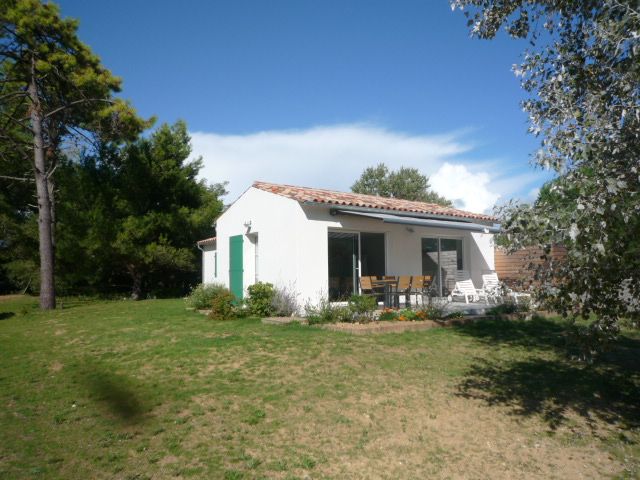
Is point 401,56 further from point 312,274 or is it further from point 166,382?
point 166,382

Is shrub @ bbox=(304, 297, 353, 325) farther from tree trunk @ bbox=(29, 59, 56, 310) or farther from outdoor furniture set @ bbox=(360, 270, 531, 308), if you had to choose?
tree trunk @ bbox=(29, 59, 56, 310)

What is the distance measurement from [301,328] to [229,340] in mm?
2237

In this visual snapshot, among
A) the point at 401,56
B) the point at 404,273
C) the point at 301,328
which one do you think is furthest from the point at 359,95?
the point at 301,328

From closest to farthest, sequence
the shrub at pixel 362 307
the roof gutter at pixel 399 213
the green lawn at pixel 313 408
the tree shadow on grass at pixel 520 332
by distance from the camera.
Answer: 1. the green lawn at pixel 313 408
2. the tree shadow on grass at pixel 520 332
3. the shrub at pixel 362 307
4. the roof gutter at pixel 399 213

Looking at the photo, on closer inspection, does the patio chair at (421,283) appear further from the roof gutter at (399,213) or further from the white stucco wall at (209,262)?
the white stucco wall at (209,262)

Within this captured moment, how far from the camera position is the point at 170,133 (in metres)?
28.9

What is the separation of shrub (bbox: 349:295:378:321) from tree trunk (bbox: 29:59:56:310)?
14.6m

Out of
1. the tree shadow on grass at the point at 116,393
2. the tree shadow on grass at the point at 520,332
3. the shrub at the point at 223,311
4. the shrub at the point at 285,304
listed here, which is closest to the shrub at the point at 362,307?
the shrub at the point at 285,304

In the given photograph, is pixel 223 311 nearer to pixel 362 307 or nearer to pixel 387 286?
pixel 362 307

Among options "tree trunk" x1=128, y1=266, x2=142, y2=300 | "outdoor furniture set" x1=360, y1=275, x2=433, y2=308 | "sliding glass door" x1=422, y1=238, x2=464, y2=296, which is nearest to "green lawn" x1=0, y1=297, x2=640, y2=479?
"outdoor furniture set" x1=360, y1=275, x2=433, y2=308

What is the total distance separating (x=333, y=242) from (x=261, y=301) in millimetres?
3285

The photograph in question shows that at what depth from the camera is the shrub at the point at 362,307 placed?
12969 mm

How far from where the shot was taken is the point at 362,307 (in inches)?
513

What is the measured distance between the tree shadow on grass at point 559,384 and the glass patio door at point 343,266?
230 inches
